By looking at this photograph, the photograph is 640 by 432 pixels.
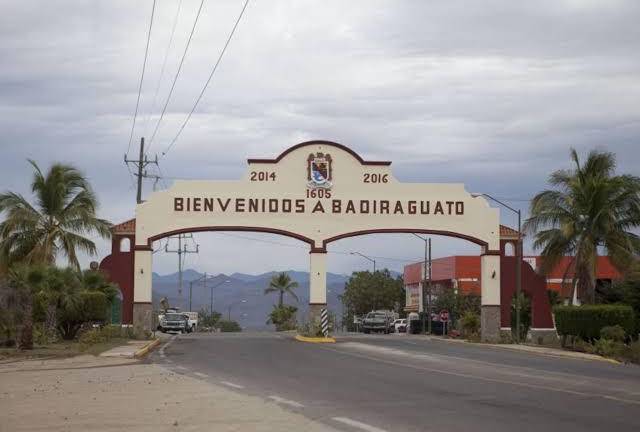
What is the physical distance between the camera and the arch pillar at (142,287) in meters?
51.8

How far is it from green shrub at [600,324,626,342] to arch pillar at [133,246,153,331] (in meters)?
23.7

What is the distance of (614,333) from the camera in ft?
129

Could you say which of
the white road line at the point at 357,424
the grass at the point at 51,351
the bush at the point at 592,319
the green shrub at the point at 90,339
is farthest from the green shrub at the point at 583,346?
the white road line at the point at 357,424

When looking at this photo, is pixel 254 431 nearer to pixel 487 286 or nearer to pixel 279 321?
pixel 487 286

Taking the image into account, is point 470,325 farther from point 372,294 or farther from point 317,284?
point 372,294

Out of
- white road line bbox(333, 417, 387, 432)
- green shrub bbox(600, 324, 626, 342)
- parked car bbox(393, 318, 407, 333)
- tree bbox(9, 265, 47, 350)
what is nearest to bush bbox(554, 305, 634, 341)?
green shrub bbox(600, 324, 626, 342)

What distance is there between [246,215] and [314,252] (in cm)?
425

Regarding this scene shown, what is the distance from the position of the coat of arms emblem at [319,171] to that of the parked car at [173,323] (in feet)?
73.5

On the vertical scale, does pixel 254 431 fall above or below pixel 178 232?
below

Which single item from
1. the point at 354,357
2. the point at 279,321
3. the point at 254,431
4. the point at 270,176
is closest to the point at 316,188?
the point at 270,176

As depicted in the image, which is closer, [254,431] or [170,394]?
[254,431]

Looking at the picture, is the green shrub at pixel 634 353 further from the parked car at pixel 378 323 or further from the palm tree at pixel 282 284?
the palm tree at pixel 282 284

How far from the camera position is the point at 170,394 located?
18.2 m

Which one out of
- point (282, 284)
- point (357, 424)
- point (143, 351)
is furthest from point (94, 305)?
point (282, 284)
